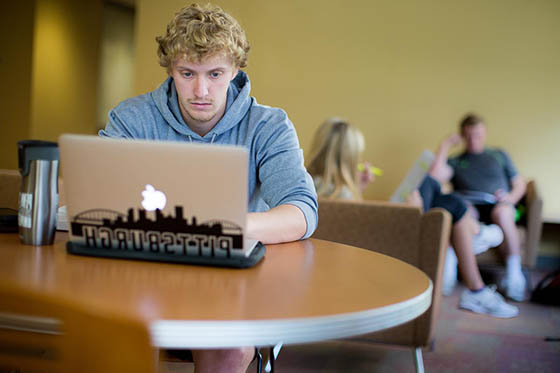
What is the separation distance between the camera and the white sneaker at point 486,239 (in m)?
4.46

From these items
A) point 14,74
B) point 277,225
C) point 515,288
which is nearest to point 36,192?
point 277,225

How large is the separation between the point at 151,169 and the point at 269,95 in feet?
10.4

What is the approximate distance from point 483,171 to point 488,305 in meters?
1.87

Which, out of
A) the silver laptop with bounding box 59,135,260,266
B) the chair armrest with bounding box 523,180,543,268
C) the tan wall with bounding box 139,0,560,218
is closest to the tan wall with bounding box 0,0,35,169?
the tan wall with bounding box 139,0,560,218

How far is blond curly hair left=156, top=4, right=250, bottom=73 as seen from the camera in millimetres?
1450

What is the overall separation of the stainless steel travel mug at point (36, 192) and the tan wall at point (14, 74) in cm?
612

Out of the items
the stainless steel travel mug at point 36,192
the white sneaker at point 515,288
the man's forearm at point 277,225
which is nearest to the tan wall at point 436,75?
the white sneaker at point 515,288

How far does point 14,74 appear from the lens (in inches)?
269

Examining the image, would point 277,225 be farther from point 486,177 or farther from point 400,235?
Answer: point 486,177

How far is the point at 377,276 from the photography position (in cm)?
105

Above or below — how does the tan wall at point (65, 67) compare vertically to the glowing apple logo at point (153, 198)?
above

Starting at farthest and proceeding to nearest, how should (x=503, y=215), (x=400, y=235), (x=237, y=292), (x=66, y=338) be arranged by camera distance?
(x=503, y=215) < (x=400, y=235) < (x=237, y=292) < (x=66, y=338)

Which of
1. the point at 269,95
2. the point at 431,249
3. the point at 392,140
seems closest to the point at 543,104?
the point at 392,140

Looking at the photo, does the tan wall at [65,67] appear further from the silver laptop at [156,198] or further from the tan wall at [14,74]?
the silver laptop at [156,198]
